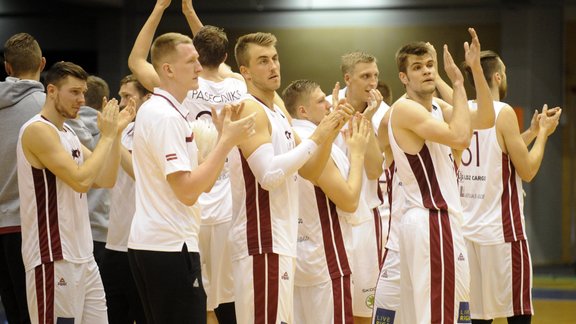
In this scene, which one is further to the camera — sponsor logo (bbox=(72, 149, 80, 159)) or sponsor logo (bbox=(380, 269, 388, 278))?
sponsor logo (bbox=(380, 269, 388, 278))

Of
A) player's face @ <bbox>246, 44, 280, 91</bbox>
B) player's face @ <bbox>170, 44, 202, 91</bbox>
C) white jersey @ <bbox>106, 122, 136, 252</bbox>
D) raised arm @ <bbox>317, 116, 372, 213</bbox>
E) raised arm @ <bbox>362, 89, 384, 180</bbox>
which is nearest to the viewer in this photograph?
player's face @ <bbox>170, 44, 202, 91</bbox>

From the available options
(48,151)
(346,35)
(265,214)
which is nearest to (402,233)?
(265,214)

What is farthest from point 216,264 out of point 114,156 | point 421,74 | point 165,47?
point 165,47

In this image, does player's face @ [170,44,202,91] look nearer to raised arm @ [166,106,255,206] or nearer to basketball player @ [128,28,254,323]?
basketball player @ [128,28,254,323]

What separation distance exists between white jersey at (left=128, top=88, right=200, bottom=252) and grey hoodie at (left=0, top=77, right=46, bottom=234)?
1661 millimetres

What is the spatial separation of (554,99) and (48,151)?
10987 millimetres

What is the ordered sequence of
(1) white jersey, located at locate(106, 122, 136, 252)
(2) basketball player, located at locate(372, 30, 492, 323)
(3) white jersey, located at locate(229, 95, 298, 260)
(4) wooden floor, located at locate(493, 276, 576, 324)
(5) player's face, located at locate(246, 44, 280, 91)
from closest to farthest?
(3) white jersey, located at locate(229, 95, 298, 260)
(5) player's face, located at locate(246, 44, 280, 91)
(2) basketball player, located at locate(372, 30, 492, 323)
(1) white jersey, located at locate(106, 122, 136, 252)
(4) wooden floor, located at locate(493, 276, 576, 324)

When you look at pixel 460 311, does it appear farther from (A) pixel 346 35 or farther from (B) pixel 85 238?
(A) pixel 346 35

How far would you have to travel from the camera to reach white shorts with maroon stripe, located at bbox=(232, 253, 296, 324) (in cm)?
547

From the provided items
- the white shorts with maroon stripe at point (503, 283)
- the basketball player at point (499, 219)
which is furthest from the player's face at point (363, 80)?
the white shorts with maroon stripe at point (503, 283)

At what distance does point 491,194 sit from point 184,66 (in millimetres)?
2872

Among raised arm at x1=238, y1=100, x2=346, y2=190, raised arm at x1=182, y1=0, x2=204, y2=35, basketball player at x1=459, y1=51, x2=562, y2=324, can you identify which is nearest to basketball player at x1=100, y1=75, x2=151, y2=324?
raised arm at x1=182, y1=0, x2=204, y2=35

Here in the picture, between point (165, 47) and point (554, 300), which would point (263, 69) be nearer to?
point (165, 47)

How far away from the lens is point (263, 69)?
5.83 m
